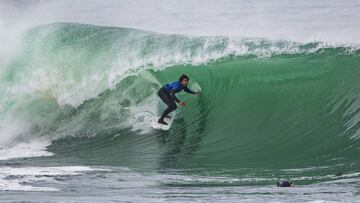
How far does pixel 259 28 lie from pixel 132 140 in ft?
23.5

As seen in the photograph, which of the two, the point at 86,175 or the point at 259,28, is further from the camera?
the point at 259,28

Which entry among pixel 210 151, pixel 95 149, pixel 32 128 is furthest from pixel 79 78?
pixel 210 151

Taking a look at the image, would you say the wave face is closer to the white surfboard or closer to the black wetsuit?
the white surfboard

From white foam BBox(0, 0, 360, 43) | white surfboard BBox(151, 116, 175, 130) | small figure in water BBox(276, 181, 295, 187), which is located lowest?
small figure in water BBox(276, 181, 295, 187)

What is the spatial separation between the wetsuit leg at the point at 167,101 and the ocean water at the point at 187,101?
0.40 metres

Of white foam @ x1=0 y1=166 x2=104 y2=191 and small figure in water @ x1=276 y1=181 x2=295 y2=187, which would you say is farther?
white foam @ x1=0 y1=166 x2=104 y2=191

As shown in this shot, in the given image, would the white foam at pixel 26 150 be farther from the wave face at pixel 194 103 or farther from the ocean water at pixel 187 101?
the wave face at pixel 194 103

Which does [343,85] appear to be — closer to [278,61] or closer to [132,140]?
[278,61]

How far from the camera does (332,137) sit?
1511cm

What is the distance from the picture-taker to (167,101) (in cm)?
1628

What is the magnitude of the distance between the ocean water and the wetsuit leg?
1.32 ft

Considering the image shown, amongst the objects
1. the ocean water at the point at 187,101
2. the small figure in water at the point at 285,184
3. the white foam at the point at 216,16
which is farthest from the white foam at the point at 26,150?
the white foam at the point at 216,16

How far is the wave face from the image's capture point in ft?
→ 48.9

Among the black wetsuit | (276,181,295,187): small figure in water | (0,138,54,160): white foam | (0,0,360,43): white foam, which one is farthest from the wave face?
(0,0,360,43): white foam
